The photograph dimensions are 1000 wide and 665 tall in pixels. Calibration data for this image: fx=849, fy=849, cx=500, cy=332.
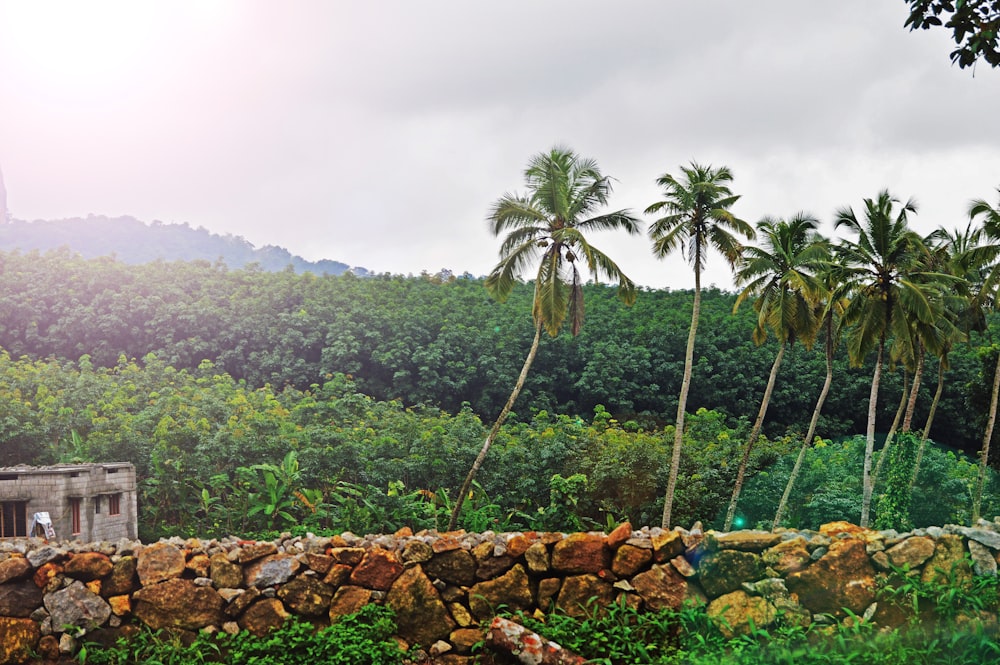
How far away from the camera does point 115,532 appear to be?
1195 centimetres

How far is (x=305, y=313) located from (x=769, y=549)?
25.6 m

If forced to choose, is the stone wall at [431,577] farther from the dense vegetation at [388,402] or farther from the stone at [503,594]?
the dense vegetation at [388,402]

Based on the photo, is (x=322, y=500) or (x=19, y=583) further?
(x=322, y=500)

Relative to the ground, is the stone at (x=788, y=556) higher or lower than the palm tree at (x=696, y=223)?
lower

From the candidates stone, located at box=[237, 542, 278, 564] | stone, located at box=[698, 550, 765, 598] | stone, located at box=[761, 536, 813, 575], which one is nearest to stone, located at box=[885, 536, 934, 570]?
stone, located at box=[761, 536, 813, 575]

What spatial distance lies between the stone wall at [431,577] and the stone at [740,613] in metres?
0.02

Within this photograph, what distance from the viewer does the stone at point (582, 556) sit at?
8.08m

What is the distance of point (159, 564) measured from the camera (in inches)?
330

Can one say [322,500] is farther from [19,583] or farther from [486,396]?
[486,396]

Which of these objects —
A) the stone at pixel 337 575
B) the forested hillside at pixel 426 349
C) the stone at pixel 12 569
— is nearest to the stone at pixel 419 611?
the stone at pixel 337 575

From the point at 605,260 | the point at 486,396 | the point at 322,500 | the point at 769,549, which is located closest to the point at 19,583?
the point at 769,549

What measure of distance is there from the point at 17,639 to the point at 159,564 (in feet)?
4.89

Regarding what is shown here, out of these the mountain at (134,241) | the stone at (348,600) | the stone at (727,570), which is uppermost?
the mountain at (134,241)

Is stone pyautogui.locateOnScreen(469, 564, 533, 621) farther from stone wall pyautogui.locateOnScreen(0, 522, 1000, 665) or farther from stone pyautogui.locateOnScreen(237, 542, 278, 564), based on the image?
stone pyautogui.locateOnScreen(237, 542, 278, 564)
